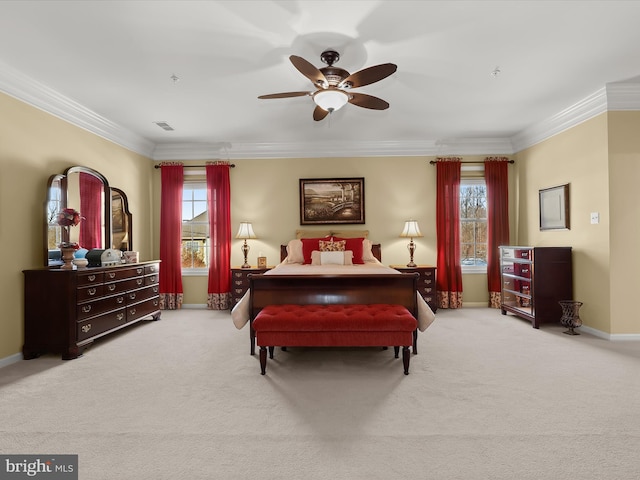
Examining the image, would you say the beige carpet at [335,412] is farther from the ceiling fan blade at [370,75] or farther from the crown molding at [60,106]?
the crown molding at [60,106]

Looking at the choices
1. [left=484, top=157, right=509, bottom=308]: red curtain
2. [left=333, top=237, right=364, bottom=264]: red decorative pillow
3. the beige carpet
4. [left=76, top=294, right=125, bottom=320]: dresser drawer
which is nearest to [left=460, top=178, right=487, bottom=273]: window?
[left=484, top=157, right=509, bottom=308]: red curtain

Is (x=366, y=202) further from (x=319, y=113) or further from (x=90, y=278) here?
(x=90, y=278)

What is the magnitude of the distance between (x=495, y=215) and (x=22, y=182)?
23.0ft

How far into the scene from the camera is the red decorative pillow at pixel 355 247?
5895 mm

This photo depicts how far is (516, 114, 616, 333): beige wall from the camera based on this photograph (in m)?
4.35

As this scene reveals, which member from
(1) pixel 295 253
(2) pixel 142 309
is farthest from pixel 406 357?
(2) pixel 142 309

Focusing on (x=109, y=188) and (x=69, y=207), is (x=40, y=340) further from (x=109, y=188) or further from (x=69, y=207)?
(x=109, y=188)

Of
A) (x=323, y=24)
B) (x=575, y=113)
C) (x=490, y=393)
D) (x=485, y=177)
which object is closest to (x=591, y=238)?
(x=575, y=113)

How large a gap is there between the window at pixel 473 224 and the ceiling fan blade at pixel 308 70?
14.3ft

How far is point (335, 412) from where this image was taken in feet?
8.21

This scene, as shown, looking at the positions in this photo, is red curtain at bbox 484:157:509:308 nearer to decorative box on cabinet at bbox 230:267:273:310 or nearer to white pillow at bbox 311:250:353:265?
white pillow at bbox 311:250:353:265

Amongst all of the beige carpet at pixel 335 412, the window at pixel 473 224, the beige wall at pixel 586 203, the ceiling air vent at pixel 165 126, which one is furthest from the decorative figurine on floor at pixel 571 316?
the ceiling air vent at pixel 165 126

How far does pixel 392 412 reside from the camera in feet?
8.20

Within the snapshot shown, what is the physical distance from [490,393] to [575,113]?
422 cm
